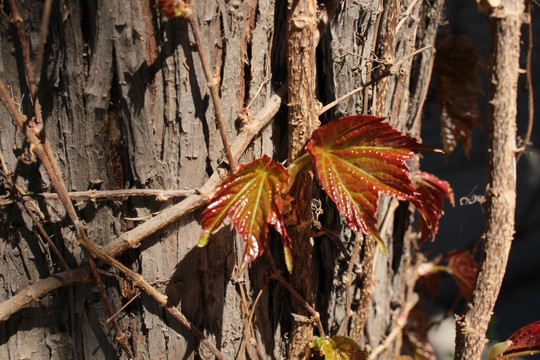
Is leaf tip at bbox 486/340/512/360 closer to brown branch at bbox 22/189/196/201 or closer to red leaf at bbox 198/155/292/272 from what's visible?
red leaf at bbox 198/155/292/272

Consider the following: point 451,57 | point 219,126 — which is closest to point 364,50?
point 219,126

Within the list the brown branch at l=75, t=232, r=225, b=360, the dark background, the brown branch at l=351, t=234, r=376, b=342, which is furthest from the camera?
the dark background

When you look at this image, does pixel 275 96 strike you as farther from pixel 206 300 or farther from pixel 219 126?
pixel 206 300

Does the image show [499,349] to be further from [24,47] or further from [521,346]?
[24,47]

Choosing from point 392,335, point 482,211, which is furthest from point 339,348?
point 482,211

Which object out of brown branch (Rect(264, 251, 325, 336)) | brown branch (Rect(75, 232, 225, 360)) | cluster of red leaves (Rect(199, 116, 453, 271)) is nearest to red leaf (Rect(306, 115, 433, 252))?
cluster of red leaves (Rect(199, 116, 453, 271))

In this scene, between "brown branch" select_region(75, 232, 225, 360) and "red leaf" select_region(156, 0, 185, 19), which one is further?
"brown branch" select_region(75, 232, 225, 360)
